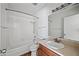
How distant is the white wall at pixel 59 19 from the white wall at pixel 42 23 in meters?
0.08

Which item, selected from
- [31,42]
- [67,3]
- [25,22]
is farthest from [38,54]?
[67,3]

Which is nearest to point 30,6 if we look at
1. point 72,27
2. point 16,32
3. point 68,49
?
point 16,32

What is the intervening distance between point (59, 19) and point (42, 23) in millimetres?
244

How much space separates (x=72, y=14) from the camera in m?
1.10

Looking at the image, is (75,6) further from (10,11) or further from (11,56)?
(11,56)

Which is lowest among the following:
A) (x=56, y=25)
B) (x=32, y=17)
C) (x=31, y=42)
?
(x=31, y=42)

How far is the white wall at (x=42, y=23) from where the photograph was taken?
1.13 m

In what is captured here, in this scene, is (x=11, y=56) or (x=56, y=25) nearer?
(x=11, y=56)

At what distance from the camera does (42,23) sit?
1.14 m

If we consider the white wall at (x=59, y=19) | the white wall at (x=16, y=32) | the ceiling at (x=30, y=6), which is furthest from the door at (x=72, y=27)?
the white wall at (x=16, y=32)

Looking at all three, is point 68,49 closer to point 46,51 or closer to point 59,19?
point 46,51

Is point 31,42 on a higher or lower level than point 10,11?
lower

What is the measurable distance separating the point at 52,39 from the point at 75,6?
0.51 meters

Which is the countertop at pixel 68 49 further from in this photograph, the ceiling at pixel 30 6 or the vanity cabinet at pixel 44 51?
the ceiling at pixel 30 6
